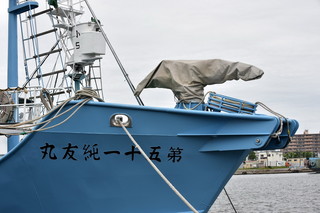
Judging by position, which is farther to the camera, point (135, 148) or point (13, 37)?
point (13, 37)

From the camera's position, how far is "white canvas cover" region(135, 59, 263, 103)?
36.8 feet

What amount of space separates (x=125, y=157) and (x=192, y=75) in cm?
242

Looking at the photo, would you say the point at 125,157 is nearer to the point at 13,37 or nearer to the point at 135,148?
the point at 135,148

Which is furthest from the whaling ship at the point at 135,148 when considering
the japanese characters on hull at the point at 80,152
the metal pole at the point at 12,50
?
the metal pole at the point at 12,50

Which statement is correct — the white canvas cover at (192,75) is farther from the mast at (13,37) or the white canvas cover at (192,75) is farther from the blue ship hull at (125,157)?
the mast at (13,37)

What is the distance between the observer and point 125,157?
10.5 m

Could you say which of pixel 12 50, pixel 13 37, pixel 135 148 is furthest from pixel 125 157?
pixel 13 37

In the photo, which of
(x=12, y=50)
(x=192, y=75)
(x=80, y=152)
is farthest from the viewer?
(x=12, y=50)

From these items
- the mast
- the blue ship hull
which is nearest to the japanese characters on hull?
the blue ship hull

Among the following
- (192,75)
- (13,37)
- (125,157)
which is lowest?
(125,157)

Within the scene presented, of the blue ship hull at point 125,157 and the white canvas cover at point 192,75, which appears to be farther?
the white canvas cover at point 192,75

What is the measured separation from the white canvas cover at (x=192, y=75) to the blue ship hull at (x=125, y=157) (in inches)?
41.3

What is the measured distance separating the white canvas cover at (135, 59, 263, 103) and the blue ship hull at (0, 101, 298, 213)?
41.3 inches

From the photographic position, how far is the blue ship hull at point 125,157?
1035 cm
